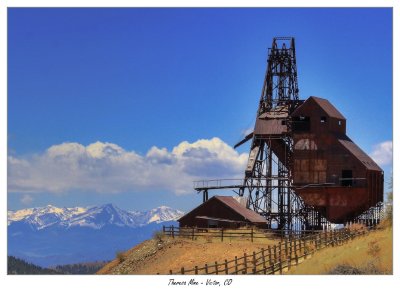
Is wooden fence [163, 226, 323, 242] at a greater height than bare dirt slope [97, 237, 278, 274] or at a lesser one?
greater

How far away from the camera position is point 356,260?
41.4 m

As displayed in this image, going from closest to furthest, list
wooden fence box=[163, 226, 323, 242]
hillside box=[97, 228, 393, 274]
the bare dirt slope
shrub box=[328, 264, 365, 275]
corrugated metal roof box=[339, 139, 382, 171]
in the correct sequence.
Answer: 1. shrub box=[328, 264, 365, 275]
2. hillside box=[97, 228, 393, 274]
3. the bare dirt slope
4. wooden fence box=[163, 226, 323, 242]
5. corrugated metal roof box=[339, 139, 382, 171]

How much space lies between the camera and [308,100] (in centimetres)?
7169

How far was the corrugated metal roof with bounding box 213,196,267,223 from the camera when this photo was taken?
6538cm

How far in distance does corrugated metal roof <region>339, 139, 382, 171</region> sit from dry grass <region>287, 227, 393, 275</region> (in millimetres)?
22932

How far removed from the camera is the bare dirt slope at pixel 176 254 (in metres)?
53.1

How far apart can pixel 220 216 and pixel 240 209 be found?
6.24ft

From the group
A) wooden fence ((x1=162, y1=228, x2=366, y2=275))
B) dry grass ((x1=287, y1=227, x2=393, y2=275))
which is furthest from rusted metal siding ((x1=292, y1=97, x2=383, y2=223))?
dry grass ((x1=287, y1=227, x2=393, y2=275))

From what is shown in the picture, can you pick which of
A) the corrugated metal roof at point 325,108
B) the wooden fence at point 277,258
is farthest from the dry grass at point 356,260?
the corrugated metal roof at point 325,108

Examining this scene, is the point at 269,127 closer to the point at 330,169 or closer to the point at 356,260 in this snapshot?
the point at 330,169

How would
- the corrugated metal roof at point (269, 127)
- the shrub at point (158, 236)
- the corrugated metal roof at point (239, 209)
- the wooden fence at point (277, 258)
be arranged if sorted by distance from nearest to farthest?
the wooden fence at point (277, 258) < the shrub at point (158, 236) < the corrugated metal roof at point (239, 209) < the corrugated metal roof at point (269, 127)

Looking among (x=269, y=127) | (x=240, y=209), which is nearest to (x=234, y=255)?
(x=240, y=209)

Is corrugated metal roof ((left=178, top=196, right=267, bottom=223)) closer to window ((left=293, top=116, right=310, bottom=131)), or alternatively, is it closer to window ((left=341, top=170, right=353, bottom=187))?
window ((left=341, top=170, right=353, bottom=187))

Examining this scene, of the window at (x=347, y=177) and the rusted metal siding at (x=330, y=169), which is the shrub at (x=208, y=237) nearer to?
the rusted metal siding at (x=330, y=169)
